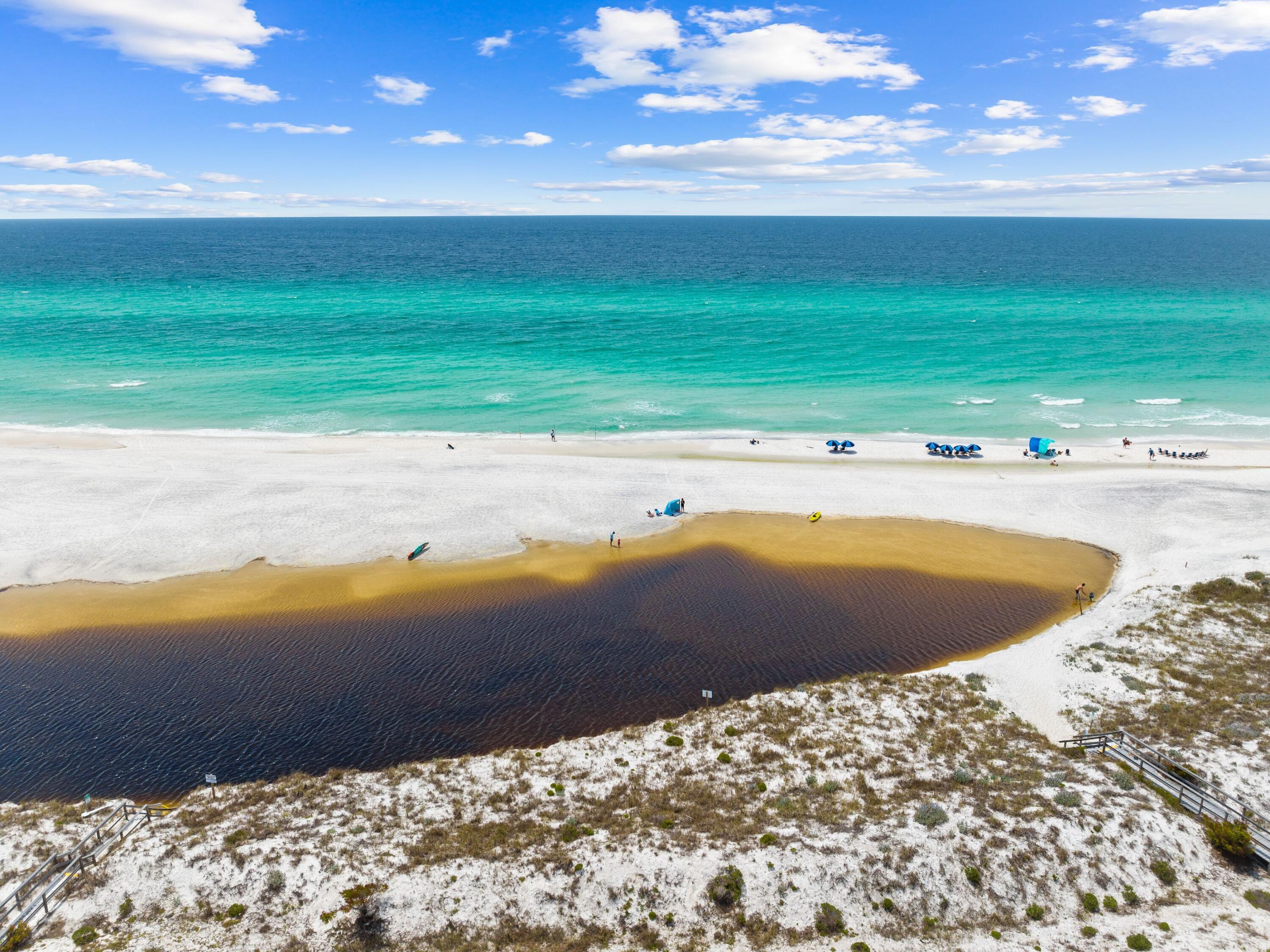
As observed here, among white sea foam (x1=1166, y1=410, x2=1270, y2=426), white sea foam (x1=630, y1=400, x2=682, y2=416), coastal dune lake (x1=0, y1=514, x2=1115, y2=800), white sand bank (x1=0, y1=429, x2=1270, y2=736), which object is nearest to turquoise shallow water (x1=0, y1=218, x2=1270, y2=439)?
white sea foam (x1=1166, y1=410, x2=1270, y2=426)

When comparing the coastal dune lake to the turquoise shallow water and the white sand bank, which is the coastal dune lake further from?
the turquoise shallow water

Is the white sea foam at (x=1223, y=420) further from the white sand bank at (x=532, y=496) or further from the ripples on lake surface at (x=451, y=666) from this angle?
the ripples on lake surface at (x=451, y=666)

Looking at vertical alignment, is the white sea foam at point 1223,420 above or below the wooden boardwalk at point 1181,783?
above

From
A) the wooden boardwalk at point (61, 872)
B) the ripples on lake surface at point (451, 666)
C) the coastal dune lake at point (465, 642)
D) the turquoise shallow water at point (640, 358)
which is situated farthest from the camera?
the turquoise shallow water at point (640, 358)

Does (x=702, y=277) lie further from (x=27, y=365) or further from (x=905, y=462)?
(x=27, y=365)

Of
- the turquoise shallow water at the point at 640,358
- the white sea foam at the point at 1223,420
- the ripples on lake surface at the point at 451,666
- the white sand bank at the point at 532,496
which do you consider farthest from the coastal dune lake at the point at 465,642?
the white sea foam at the point at 1223,420

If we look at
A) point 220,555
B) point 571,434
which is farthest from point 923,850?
point 571,434
